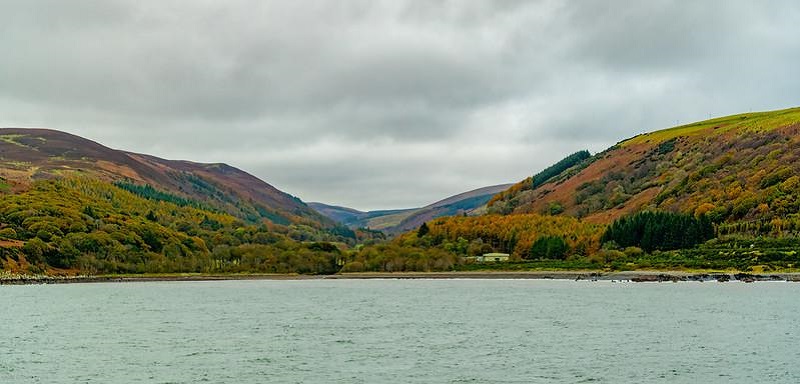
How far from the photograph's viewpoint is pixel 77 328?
97.1 m

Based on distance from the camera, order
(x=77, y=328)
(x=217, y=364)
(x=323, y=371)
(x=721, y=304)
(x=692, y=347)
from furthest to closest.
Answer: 1. (x=721, y=304)
2. (x=77, y=328)
3. (x=692, y=347)
4. (x=217, y=364)
5. (x=323, y=371)

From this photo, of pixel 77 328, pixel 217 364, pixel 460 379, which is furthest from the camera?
pixel 77 328

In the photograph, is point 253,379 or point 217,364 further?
point 217,364

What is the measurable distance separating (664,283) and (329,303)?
77.5m

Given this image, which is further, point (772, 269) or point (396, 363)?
point (772, 269)

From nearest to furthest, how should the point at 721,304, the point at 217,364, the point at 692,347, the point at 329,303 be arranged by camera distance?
the point at 217,364 → the point at 692,347 → the point at 721,304 → the point at 329,303

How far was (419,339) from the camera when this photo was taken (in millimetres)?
79750

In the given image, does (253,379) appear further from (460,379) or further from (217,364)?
(460,379)

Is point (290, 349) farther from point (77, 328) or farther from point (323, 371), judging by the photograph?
point (77, 328)

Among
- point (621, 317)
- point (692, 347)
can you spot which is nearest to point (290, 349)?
point (692, 347)

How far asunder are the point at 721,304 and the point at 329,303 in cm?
6247


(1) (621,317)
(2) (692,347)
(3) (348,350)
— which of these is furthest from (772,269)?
(3) (348,350)

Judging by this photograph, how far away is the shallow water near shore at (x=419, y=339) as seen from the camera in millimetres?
58281

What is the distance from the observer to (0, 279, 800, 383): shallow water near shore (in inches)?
2295
